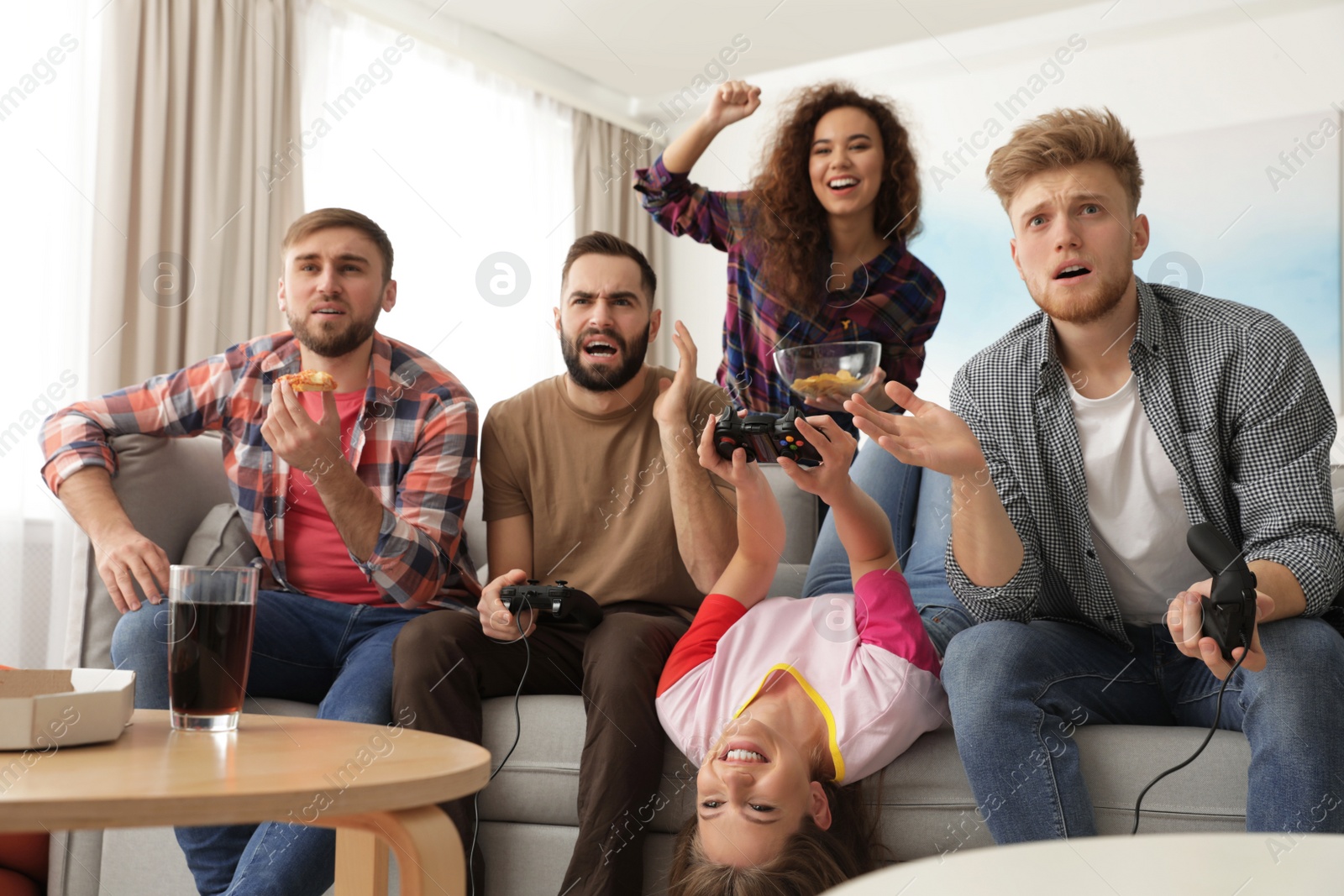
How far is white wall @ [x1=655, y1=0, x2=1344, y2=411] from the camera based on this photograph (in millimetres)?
3879

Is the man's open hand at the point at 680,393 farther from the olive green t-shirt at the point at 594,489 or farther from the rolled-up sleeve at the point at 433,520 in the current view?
the rolled-up sleeve at the point at 433,520

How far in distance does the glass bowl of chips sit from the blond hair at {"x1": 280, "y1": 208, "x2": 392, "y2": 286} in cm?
78

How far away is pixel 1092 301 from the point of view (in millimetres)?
1457

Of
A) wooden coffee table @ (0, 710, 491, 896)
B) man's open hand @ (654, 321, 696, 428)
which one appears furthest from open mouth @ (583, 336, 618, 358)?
wooden coffee table @ (0, 710, 491, 896)

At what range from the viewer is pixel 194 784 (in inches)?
27.4

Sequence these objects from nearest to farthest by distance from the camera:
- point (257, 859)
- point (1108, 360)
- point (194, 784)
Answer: point (194, 784) < point (257, 859) < point (1108, 360)

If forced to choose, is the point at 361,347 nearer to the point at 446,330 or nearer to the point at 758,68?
the point at 446,330

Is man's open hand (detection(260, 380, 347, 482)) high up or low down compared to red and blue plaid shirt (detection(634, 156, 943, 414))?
down

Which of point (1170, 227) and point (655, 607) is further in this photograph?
point (1170, 227)

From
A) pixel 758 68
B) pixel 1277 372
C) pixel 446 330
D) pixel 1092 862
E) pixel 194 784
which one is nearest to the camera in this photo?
pixel 1092 862

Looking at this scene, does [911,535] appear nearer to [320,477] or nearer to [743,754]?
[743,754]

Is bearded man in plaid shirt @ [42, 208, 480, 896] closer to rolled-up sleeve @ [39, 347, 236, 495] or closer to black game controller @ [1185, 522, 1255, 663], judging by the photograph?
rolled-up sleeve @ [39, 347, 236, 495]

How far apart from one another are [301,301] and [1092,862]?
170 centimetres

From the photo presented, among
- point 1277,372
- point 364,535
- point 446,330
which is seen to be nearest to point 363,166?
point 446,330
